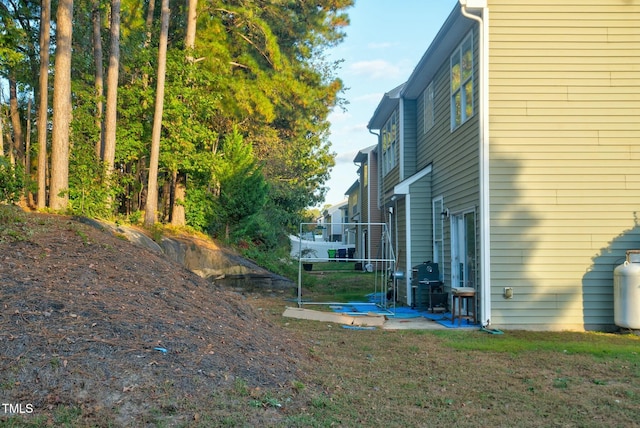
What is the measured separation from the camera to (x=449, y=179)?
39.2ft

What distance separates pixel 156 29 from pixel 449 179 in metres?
12.2

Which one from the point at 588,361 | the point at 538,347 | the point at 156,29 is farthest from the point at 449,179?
the point at 156,29

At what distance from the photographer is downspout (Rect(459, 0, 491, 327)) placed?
31.7ft

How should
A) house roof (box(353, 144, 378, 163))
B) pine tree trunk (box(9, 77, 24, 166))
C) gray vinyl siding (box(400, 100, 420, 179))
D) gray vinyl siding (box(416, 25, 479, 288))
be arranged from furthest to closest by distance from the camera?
1. house roof (box(353, 144, 378, 163))
2. pine tree trunk (box(9, 77, 24, 166))
3. gray vinyl siding (box(400, 100, 420, 179))
4. gray vinyl siding (box(416, 25, 479, 288))

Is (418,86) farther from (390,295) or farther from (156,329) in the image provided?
(156,329)

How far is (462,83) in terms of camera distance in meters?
11.0

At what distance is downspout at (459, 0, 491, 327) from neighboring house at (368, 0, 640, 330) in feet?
0.05

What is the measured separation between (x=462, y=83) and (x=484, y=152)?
193cm

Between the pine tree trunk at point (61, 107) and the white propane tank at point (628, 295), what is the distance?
9859mm

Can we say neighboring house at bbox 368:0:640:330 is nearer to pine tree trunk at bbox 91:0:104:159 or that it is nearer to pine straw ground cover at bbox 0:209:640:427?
pine straw ground cover at bbox 0:209:640:427

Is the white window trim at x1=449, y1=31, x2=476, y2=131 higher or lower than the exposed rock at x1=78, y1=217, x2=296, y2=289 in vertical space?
higher

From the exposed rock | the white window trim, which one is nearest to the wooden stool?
the white window trim

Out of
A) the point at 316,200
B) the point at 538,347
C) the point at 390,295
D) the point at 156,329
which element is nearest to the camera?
the point at 156,329

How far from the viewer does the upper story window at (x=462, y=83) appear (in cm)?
1061
